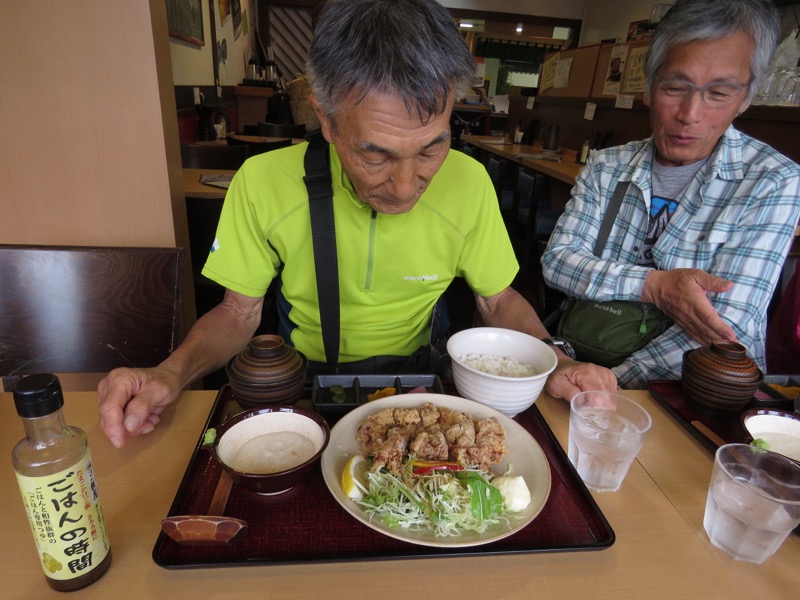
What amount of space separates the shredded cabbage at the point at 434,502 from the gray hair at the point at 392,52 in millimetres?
709

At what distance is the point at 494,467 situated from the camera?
3.21 feet

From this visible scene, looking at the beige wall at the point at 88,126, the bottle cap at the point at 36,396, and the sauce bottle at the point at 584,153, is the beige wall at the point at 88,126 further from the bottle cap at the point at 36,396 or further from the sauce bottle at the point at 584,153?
the sauce bottle at the point at 584,153

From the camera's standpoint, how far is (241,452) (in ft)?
2.97

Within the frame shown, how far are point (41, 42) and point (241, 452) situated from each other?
1.51m

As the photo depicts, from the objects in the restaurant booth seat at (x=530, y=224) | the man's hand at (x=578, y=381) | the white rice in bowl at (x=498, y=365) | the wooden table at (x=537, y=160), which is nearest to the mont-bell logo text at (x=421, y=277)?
the white rice in bowl at (x=498, y=365)

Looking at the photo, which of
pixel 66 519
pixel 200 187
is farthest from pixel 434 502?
pixel 200 187

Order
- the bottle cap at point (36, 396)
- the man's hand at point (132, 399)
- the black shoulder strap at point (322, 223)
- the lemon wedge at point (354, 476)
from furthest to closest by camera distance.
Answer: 1. the black shoulder strap at point (322, 223)
2. the man's hand at point (132, 399)
3. the lemon wedge at point (354, 476)
4. the bottle cap at point (36, 396)

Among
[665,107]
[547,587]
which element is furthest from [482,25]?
[547,587]

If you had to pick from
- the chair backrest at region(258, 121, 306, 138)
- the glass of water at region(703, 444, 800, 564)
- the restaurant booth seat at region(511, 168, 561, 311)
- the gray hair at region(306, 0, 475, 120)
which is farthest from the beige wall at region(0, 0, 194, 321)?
the chair backrest at region(258, 121, 306, 138)

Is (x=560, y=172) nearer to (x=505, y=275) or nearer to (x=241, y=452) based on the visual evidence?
(x=505, y=275)

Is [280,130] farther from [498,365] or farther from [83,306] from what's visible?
[498,365]

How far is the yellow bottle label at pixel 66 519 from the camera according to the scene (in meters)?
0.64

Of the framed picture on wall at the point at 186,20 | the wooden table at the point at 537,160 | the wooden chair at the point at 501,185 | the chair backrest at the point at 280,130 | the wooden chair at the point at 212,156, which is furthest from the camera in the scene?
the wooden chair at the point at 501,185

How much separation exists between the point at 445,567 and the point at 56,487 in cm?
55
